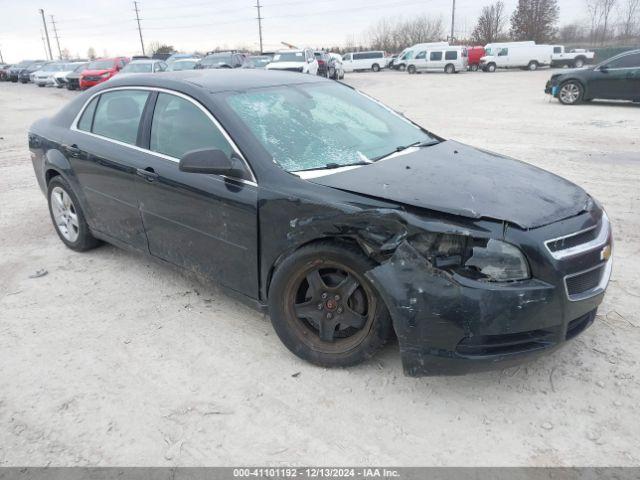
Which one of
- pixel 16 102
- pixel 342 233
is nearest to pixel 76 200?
pixel 342 233

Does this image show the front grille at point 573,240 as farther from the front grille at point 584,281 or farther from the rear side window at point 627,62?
the rear side window at point 627,62

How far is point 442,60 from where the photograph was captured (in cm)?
3788

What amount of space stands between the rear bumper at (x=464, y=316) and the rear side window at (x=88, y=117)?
3.16 meters

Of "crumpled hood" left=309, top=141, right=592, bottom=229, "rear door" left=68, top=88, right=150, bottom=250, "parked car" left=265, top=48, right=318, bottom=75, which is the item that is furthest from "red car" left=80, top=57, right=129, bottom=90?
"crumpled hood" left=309, top=141, right=592, bottom=229

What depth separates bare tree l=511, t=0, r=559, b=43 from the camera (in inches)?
2473

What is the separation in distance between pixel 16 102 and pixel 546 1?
62471 mm

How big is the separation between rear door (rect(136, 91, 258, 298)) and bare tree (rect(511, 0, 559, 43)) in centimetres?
6875

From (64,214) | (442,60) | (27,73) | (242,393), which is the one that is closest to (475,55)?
(442,60)

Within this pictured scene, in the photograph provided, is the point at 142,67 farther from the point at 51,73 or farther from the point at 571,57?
the point at 571,57

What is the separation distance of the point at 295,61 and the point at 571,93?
46.6ft

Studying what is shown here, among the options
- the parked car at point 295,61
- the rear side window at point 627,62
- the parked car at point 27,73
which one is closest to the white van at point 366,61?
the parked car at point 295,61

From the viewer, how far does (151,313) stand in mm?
3723

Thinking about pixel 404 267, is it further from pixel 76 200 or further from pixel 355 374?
pixel 76 200

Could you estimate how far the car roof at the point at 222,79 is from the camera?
3605mm
